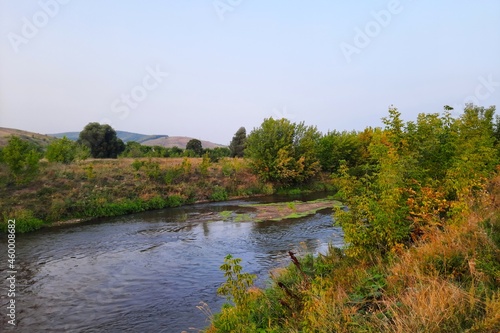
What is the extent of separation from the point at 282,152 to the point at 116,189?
1599cm

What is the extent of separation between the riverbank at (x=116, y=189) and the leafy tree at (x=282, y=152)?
4.58 ft

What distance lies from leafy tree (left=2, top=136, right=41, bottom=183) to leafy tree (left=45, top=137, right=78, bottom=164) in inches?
196

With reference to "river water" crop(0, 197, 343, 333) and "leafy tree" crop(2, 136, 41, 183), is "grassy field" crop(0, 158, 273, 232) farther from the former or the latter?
"river water" crop(0, 197, 343, 333)

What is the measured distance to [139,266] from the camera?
13312mm

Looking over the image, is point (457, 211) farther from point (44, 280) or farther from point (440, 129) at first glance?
point (44, 280)

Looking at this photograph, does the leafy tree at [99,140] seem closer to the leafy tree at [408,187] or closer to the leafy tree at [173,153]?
the leafy tree at [173,153]

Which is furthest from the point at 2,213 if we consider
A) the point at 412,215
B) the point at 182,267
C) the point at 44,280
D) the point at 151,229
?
the point at 412,215

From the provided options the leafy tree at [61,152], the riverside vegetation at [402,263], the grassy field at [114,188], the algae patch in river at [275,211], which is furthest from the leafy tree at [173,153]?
the riverside vegetation at [402,263]

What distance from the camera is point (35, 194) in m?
23.1

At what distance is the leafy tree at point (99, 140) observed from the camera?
51625 mm

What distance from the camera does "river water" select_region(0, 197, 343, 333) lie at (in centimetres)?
912

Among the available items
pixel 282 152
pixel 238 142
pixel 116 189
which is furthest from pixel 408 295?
pixel 238 142

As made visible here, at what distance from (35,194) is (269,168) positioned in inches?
799

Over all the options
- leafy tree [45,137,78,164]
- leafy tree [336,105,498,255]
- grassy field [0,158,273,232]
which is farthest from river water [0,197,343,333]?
leafy tree [45,137,78,164]
